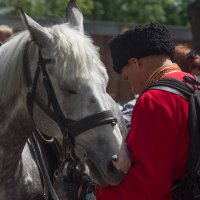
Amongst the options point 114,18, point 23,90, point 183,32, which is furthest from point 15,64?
point 114,18

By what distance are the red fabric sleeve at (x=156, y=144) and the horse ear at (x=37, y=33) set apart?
0.70 m

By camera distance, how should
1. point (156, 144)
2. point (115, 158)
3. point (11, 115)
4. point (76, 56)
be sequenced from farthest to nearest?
1. point (11, 115)
2. point (76, 56)
3. point (115, 158)
4. point (156, 144)

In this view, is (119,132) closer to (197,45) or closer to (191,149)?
(191,149)

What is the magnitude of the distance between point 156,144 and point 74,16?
1.14 meters

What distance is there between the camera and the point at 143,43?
3.19 meters

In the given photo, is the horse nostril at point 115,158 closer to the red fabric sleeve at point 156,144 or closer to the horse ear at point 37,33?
the red fabric sleeve at point 156,144

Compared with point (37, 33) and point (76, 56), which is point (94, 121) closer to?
point (76, 56)

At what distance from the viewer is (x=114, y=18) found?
1182 inches

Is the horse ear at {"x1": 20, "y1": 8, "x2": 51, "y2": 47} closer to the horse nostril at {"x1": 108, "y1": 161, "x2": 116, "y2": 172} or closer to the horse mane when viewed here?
the horse mane

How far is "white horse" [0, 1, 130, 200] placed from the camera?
127 inches

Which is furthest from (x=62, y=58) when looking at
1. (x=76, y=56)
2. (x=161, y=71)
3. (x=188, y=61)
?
(x=188, y=61)

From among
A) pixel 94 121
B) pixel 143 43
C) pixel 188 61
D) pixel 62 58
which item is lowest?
pixel 188 61

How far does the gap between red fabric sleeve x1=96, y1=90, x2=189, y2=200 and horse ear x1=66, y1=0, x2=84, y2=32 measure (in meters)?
0.86

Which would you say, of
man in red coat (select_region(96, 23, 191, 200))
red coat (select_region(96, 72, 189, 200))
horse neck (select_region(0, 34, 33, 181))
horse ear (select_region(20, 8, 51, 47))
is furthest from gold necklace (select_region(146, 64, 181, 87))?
horse neck (select_region(0, 34, 33, 181))
